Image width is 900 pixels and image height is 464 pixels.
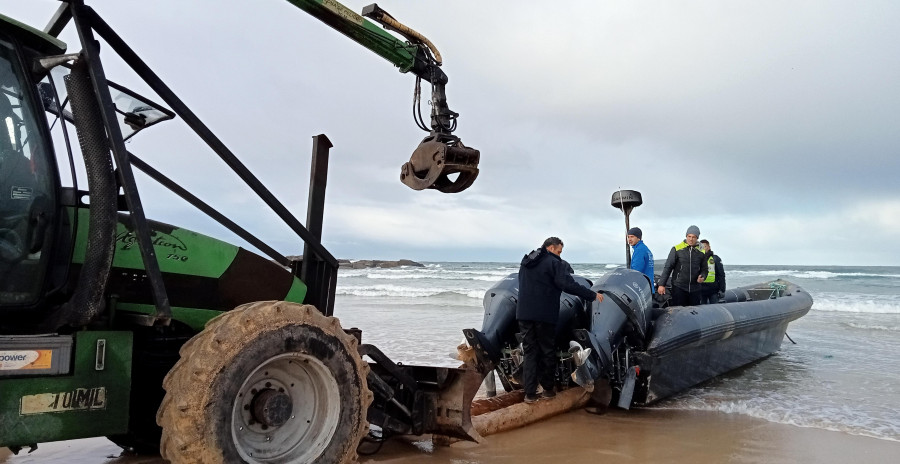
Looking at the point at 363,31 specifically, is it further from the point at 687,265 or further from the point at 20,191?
the point at 687,265

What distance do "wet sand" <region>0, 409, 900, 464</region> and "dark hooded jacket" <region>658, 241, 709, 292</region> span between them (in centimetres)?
289

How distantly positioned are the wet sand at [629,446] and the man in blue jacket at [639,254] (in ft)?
6.93

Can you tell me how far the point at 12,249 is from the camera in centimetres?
271

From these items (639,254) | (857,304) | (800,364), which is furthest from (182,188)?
(857,304)

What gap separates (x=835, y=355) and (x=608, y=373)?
643cm

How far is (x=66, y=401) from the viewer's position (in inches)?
105

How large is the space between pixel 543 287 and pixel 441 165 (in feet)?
6.24

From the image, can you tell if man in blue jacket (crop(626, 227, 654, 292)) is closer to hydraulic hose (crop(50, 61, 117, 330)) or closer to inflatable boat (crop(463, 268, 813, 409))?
inflatable boat (crop(463, 268, 813, 409))

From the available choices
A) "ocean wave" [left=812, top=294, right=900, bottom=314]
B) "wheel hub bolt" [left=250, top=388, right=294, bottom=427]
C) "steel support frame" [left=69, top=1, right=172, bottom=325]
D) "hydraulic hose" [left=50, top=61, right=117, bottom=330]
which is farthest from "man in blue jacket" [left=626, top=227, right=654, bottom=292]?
"ocean wave" [left=812, top=294, right=900, bottom=314]

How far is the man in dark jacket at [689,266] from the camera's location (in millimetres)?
8656

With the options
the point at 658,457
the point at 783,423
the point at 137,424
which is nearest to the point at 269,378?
the point at 137,424

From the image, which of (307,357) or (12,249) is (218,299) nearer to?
(307,357)

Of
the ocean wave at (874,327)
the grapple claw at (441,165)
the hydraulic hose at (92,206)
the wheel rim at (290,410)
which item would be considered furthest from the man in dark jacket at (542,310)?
the ocean wave at (874,327)

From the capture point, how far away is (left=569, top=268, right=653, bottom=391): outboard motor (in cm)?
573
